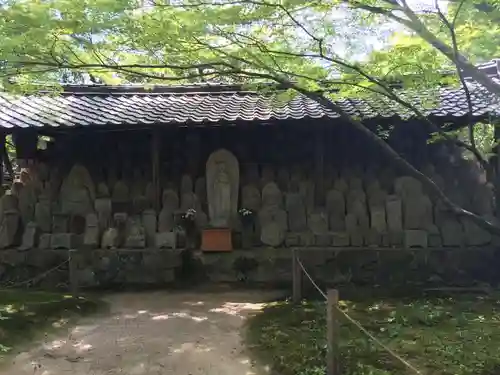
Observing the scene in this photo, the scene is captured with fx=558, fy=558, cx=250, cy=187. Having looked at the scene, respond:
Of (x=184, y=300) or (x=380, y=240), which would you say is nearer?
(x=184, y=300)

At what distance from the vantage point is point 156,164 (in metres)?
10.9

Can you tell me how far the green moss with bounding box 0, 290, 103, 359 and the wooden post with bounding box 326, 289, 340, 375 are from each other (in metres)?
3.69

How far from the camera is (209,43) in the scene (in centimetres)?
564

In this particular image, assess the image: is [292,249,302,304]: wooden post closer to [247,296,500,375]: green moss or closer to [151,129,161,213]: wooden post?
[247,296,500,375]: green moss

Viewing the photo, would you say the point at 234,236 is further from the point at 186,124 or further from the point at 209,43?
the point at 209,43

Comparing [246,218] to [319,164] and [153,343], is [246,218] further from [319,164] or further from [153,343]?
[153,343]

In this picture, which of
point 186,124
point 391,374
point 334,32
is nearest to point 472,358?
point 391,374

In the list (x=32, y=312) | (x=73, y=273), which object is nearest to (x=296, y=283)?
(x=73, y=273)

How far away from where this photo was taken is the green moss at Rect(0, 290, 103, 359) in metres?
6.90

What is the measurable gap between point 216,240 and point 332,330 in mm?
5481

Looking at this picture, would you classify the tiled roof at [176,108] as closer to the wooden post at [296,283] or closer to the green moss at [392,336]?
the wooden post at [296,283]

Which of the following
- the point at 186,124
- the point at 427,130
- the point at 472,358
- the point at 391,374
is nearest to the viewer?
the point at 391,374

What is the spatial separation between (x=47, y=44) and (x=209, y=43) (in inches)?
63.9

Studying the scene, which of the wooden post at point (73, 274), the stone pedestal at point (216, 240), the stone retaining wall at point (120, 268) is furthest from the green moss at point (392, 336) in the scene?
the wooden post at point (73, 274)
